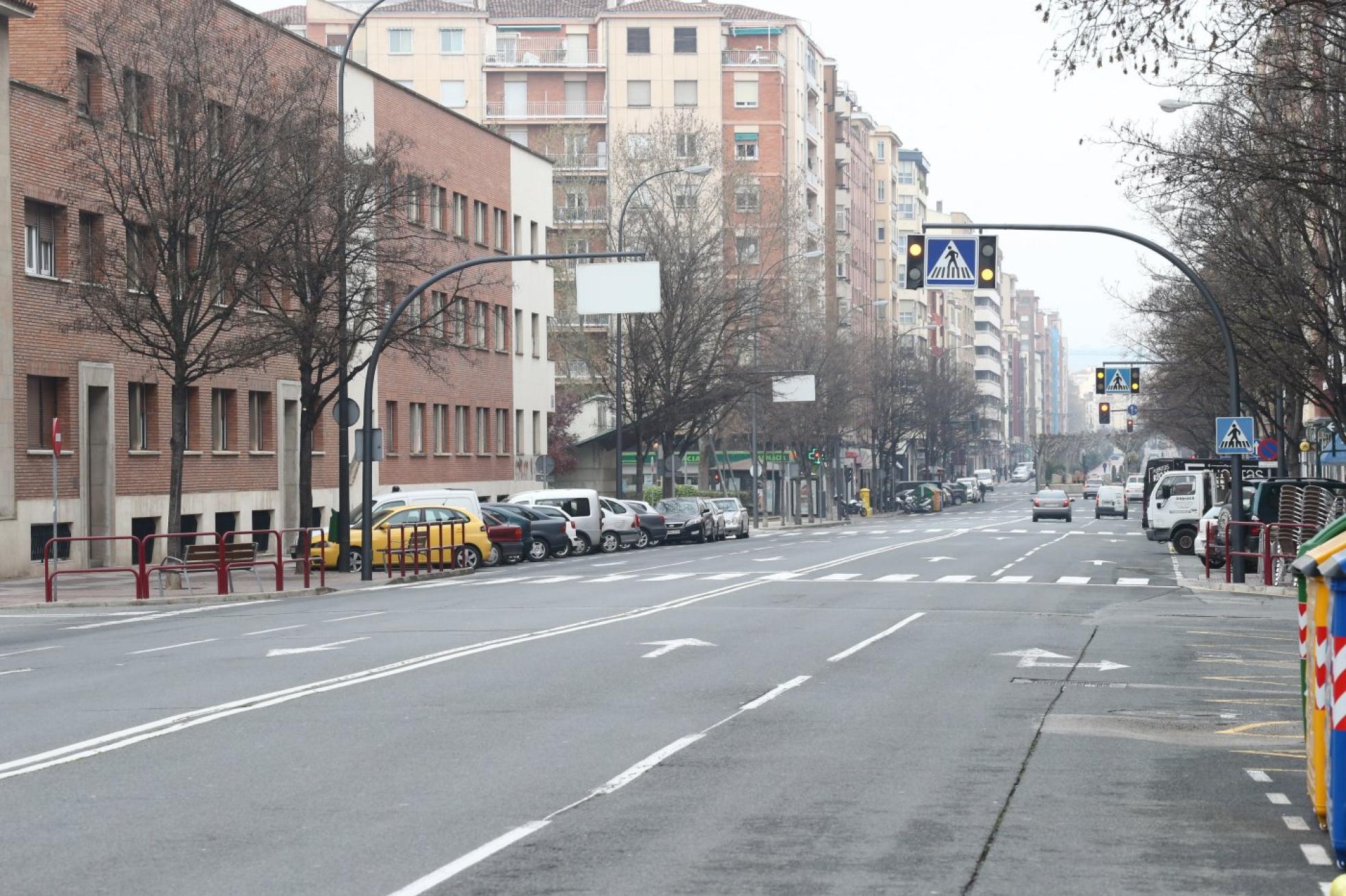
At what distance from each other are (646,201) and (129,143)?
34.8 meters

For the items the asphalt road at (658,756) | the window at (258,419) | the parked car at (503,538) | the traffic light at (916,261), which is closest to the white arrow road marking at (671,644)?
the asphalt road at (658,756)

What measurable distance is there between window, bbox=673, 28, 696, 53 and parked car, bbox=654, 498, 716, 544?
5013 cm

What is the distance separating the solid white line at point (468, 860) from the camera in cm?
753

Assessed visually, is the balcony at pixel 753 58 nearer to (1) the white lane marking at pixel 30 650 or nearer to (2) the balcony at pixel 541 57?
(2) the balcony at pixel 541 57

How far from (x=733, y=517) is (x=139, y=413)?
26479 mm

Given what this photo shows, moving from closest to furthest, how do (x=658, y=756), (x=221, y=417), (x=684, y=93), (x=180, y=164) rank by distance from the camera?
(x=658, y=756) < (x=180, y=164) < (x=221, y=417) < (x=684, y=93)

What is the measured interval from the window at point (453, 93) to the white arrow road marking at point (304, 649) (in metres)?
87.0

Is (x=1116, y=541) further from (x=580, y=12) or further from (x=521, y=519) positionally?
(x=580, y=12)

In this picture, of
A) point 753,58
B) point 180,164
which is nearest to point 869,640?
point 180,164

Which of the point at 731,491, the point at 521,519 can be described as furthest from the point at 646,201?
the point at 731,491

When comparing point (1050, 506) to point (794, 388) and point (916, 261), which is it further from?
point (916, 261)

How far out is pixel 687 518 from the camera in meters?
59.8

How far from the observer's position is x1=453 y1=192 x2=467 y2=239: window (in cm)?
6238

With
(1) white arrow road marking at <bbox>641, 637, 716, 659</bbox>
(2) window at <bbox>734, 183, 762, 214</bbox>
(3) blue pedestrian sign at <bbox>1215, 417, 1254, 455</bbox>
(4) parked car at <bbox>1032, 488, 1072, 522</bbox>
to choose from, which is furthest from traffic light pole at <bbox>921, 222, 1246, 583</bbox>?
(4) parked car at <bbox>1032, 488, 1072, 522</bbox>
